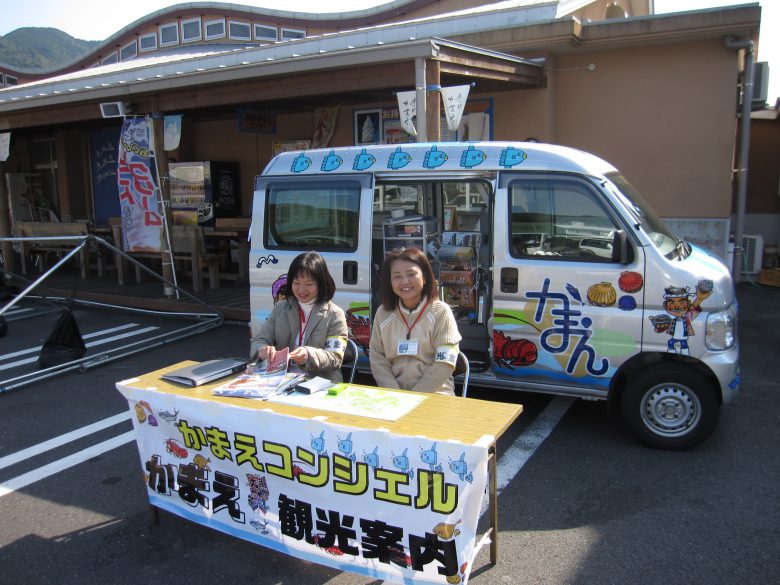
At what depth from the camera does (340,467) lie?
8.96 ft

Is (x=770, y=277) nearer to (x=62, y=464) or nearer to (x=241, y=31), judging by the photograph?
(x=62, y=464)

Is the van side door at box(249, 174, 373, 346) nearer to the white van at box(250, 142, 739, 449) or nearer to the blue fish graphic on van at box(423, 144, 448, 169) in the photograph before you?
the white van at box(250, 142, 739, 449)

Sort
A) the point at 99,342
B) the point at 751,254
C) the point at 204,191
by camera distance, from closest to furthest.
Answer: the point at 99,342 < the point at 751,254 < the point at 204,191

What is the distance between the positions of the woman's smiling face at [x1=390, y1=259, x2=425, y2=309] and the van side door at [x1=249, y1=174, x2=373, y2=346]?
1.47 meters

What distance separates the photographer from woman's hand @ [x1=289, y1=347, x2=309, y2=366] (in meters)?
3.49

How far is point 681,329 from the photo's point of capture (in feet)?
13.4

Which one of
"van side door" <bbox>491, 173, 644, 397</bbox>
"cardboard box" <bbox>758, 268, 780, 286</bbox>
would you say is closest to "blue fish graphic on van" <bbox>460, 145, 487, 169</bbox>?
"van side door" <bbox>491, 173, 644, 397</bbox>

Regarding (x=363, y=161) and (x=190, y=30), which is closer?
(x=363, y=161)

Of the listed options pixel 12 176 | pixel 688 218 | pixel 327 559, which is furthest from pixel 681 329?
pixel 12 176

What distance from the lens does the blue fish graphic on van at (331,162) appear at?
5.07 m

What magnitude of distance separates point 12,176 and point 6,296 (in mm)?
6339

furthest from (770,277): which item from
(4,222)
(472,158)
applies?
(4,222)

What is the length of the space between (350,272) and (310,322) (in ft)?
4.27

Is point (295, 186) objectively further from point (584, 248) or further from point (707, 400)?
point (707, 400)
